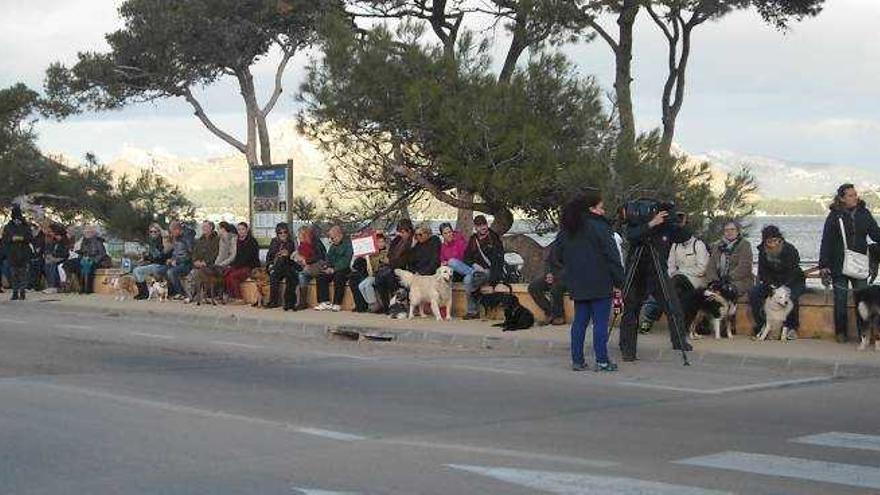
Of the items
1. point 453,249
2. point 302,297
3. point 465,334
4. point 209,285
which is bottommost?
point 465,334

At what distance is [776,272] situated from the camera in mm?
15859

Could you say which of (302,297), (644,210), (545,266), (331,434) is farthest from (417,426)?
(302,297)

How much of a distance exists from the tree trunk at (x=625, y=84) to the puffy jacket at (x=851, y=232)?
645 cm

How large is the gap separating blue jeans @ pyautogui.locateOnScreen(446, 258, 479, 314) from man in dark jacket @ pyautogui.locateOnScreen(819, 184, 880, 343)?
5.72 metres

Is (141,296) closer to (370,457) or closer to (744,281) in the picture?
(744,281)

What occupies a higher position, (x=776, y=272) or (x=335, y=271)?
(x=335, y=271)

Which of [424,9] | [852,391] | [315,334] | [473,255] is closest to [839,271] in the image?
[852,391]

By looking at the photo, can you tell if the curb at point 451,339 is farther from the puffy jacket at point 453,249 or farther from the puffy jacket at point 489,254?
the puffy jacket at point 453,249

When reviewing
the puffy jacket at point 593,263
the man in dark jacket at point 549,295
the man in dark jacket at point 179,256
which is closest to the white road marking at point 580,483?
the puffy jacket at point 593,263

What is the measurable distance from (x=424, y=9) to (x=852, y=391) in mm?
17559

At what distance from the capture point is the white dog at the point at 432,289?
19.4 metres

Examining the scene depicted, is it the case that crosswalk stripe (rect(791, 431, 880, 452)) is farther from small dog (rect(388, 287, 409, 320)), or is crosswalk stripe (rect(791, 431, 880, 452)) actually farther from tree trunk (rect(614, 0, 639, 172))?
tree trunk (rect(614, 0, 639, 172))

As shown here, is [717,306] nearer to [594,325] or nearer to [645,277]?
[645,277]

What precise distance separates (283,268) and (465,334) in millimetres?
5832
